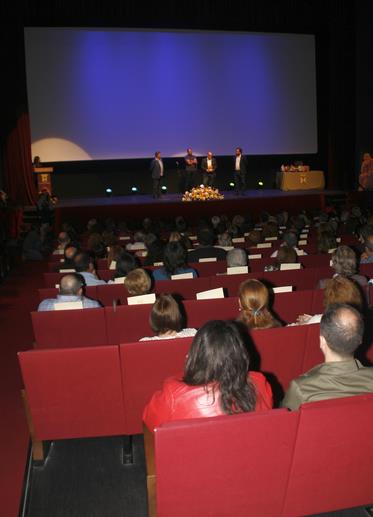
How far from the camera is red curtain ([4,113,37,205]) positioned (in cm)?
1462

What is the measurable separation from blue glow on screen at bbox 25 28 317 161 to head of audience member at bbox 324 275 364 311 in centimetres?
1277

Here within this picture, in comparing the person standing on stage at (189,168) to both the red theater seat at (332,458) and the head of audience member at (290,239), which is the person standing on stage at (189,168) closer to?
the head of audience member at (290,239)

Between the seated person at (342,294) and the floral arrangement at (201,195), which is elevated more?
the floral arrangement at (201,195)

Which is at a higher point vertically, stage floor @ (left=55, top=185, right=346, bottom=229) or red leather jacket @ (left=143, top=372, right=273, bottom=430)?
stage floor @ (left=55, top=185, right=346, bottom=229)

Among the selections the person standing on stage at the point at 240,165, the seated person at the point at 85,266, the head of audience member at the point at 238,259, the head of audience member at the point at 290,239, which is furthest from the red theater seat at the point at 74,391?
the person standing on stage at the point at 240,165

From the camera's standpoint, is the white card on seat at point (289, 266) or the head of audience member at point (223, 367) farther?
the white card on seat at point (289, 266)

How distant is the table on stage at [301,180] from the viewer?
1653 centimetres

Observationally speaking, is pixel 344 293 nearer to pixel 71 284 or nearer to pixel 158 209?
pixel 71 284

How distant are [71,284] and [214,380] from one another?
234 centimetres

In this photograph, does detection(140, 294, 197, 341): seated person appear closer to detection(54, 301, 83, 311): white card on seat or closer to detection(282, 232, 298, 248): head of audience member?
detection(54, 301, 83, 311): white card on seat

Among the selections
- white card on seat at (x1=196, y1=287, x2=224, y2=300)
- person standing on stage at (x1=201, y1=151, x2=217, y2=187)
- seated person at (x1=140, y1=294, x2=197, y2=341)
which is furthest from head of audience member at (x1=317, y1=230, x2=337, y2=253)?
person standing on stage at (x1=201, y1=151, x2=217, y2=187)

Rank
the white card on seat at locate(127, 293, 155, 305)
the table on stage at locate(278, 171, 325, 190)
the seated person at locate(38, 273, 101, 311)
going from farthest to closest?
1. the table on stage at locate(278, 171, 325, 190)
2. the seated person at locate(38, 273, 101, 311)
3. the white card on seat at locate(127, 293, 155, 305)

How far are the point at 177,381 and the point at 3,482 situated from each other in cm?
135

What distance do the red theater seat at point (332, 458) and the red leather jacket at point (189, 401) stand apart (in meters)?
0.24
